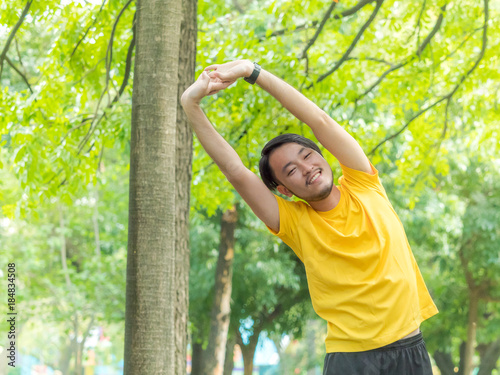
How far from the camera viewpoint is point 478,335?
52.2 feet

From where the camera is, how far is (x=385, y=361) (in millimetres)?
2314

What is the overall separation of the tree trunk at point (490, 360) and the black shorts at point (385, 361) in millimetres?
15750

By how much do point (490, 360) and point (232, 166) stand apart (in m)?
16.3

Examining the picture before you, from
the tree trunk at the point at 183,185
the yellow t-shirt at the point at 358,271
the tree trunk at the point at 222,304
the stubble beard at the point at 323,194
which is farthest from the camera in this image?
the tree trunk at the point at 222,304

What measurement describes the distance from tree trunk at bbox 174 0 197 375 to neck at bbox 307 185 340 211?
1712mm

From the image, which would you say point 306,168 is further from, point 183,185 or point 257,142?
point 257,142

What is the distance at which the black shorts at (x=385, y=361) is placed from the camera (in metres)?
2.31

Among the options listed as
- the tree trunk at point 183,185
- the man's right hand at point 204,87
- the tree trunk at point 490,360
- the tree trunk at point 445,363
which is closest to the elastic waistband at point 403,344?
the man's right hand at point 204,87

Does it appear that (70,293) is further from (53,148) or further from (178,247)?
(178,247)

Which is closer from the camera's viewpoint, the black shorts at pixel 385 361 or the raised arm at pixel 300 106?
the black shorts at pixel 385 361

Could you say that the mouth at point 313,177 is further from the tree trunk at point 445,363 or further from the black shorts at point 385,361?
the tree trunk at point 445,363

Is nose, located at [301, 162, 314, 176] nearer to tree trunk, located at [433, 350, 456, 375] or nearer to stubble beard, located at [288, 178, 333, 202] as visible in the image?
stubble beard, located at [288, 178, 333, 202]

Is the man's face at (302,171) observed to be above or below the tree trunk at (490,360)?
above

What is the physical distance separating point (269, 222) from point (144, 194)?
97cm
